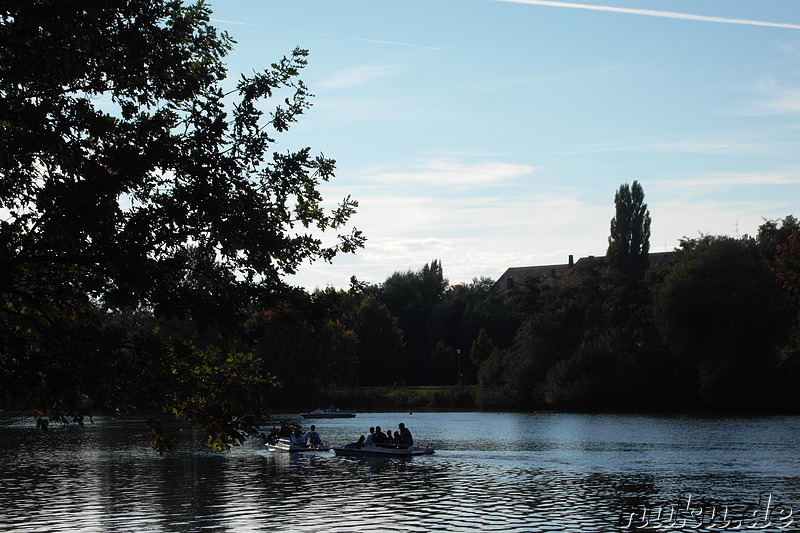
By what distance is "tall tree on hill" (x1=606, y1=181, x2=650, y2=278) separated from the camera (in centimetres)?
12775

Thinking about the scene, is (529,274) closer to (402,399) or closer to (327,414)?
(402,399)

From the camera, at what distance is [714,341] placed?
83.2m

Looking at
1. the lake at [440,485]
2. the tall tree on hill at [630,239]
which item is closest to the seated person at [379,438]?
the lake at [440,485]

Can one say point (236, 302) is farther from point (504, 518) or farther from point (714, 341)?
point (714, 341)

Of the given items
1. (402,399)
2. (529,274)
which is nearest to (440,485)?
(402,399)

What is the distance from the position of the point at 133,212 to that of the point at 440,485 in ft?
81.2

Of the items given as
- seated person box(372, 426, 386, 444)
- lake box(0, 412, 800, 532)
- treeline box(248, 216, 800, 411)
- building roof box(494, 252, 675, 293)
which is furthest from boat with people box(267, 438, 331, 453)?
building roof box(494, 252, 675, 293)

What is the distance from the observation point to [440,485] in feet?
121

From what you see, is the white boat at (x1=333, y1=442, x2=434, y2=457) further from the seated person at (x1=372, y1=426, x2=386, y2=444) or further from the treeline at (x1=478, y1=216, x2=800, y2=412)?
the treeline at (x1=478, y1=216, x2=800, y2=412)

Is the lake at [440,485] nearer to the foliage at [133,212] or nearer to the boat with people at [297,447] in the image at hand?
the boat with people at [297,447]

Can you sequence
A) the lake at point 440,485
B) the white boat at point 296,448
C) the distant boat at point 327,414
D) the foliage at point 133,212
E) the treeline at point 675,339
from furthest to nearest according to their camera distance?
the distant boat at point 327,414 → the treeline at point 675,339 → the white boat at point 296,448 → the lake at point 440,485 → the foliage at point 133,212

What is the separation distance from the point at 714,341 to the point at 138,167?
76759 millimetres

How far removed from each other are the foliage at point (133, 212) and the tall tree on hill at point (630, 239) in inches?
4511

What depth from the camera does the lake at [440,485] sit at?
27391 millimetres
